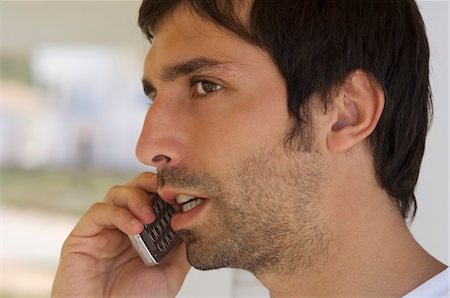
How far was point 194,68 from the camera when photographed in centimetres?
135

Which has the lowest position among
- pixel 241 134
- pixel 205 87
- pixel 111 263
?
pixel 111 263

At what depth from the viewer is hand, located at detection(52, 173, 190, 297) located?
156 centimetres

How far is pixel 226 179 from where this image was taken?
1.34 metres

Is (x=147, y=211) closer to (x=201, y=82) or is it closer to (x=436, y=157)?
(x=201, y=82)

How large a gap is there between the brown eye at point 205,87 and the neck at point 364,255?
0.98 ft

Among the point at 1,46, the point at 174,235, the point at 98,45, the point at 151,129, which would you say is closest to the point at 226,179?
the point at 151,129

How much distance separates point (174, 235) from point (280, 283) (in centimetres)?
26

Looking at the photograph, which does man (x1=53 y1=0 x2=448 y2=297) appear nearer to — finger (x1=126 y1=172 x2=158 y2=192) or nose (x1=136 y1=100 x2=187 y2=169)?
nose (x1=136 y1=100 x2=187 y2=169)

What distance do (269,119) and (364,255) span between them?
0.31 m

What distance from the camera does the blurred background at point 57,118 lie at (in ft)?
7.27

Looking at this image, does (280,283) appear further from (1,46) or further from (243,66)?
(1,46)

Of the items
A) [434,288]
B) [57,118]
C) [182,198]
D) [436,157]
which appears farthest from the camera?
[57,118]

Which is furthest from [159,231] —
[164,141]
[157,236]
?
[164,141]

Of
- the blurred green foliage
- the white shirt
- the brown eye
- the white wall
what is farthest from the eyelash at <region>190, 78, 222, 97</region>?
the blurred green foliage
